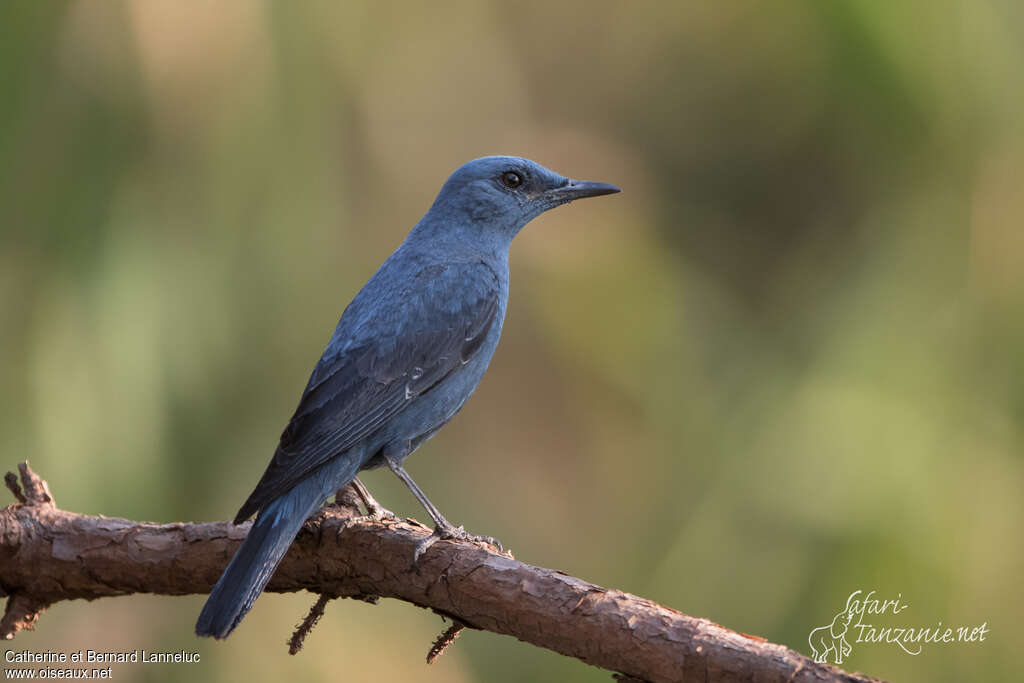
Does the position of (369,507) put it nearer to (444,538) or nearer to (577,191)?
(444,538)

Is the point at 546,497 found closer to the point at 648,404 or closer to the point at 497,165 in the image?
the point at 648,404

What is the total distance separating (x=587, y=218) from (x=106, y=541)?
406cm

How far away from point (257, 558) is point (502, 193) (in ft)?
6.80

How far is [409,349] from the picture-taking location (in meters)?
4.14

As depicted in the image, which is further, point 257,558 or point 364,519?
point 364,519

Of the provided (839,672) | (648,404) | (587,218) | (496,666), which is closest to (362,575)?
(839,672)

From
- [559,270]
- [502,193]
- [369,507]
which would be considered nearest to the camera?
[369,507]

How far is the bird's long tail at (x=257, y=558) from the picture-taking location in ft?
10.8

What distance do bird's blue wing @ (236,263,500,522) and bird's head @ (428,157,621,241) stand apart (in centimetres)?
32

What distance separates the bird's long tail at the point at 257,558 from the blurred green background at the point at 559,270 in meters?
2.08

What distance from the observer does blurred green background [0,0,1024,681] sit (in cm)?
550

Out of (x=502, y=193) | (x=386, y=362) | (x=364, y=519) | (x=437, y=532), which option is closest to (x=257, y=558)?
(x=364, y=519)

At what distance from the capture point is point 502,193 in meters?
4.77

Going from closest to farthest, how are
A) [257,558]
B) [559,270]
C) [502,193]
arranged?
[257,558] → [502,193] → [559,270]
